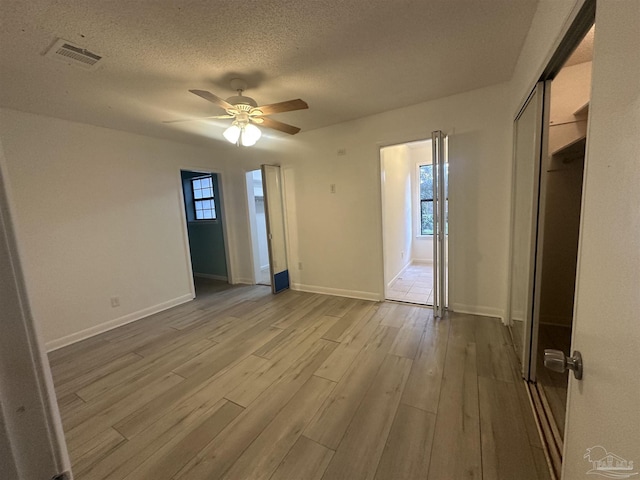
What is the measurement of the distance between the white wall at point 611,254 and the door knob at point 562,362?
0.06 ft

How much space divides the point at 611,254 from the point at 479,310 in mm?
2686

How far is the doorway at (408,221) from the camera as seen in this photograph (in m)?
3.88

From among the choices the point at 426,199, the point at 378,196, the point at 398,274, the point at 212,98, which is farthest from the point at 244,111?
the point at 426,199

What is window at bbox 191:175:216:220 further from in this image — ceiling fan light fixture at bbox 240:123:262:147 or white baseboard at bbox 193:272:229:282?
ceiling fan light fixture at bbox 240:123:262:147

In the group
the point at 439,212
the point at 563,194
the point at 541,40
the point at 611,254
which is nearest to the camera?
the point at 611,254

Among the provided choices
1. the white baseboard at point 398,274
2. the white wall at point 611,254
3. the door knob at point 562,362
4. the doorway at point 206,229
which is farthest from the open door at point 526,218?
the doorway at point 206,229

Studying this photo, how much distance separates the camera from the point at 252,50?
185cm

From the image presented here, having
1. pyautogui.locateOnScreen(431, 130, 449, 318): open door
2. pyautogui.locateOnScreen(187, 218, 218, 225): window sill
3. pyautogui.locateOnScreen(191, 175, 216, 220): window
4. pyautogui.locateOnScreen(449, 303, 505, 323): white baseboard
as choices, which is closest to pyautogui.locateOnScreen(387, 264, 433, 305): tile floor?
pyautogui.locateOnScreen(449, 303, 505, 323): white baseboard

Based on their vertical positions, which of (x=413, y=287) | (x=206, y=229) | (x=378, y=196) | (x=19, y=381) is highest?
(x=378, y=196)

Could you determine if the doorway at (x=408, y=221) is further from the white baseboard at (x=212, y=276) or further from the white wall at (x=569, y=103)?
the white baseboard at (x=212, y=276)

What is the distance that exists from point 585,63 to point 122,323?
18.3 feet

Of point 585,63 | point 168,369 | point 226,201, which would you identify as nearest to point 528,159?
point 585,63

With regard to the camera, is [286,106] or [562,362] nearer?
[562,362]

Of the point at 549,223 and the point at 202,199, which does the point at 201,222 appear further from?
the point at 549,223
